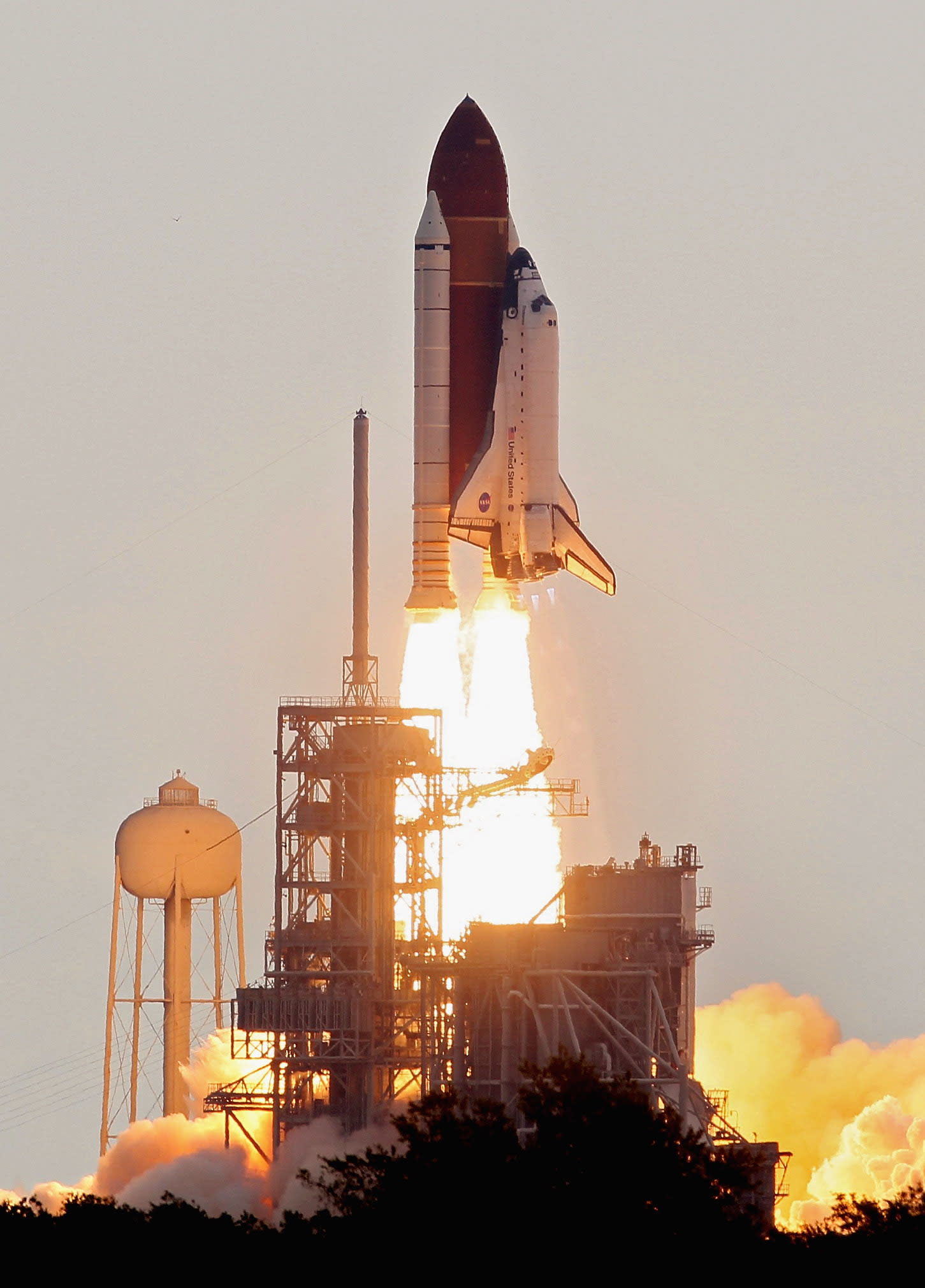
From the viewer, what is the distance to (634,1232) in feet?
270

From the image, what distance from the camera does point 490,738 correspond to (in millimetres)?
113688

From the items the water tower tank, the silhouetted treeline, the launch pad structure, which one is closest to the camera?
the silhouetted treeline

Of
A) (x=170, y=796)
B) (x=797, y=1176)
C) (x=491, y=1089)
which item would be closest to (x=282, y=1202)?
(x=491, y=1089)

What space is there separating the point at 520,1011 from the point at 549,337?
17751 millimetres

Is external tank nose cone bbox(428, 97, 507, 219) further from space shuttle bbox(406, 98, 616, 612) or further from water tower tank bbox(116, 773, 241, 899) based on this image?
water tower tank bbox(116, 773, 241, 899)

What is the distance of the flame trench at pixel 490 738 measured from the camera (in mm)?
113188

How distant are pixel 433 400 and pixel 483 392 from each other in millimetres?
1325

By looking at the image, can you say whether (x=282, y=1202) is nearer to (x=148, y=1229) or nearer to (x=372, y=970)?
(x=372, y=970)

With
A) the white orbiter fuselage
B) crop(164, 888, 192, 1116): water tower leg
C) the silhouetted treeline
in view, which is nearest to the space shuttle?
the white orbiter fuselage

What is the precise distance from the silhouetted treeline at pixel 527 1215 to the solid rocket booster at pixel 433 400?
24.1m

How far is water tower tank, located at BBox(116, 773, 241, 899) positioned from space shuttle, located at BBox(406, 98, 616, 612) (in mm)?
15244

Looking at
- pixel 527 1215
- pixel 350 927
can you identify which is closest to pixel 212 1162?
pixel 350 927

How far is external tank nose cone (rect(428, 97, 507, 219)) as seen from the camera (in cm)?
11438

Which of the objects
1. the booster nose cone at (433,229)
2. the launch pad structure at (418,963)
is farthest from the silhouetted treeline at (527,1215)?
the booster nose cone at (433,229)
